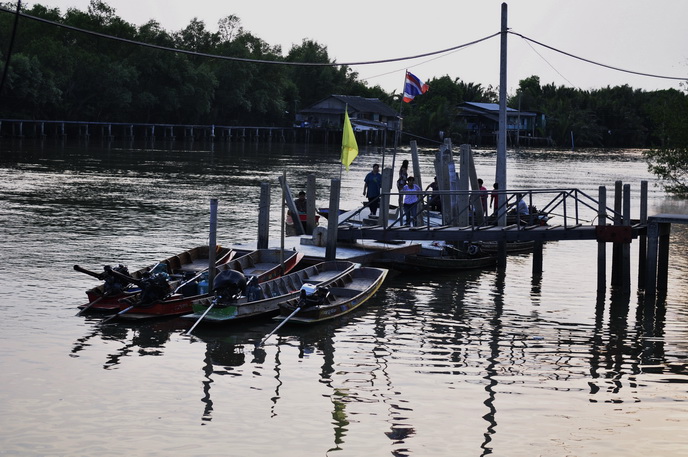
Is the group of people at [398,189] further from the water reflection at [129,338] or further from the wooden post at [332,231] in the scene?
the water reflection at [129,338]

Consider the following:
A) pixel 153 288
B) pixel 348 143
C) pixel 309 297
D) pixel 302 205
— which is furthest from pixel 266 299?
pixel 302 205

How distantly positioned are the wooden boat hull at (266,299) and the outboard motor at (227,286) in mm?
129

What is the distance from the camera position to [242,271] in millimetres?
22000

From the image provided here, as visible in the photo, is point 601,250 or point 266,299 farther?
point 601,250

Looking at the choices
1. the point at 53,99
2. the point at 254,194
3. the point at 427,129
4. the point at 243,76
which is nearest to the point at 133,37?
the point at 243,76

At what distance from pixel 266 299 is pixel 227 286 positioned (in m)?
0.93

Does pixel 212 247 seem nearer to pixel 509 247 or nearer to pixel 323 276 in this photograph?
pixel 323 276

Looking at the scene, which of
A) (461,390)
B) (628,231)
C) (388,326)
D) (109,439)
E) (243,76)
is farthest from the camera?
(243,76)

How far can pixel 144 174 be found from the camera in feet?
198

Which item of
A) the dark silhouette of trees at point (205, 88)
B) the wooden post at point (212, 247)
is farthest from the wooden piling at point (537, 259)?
the dark silhouette of trees at point (205, 88)

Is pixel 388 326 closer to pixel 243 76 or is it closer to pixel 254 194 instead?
pixel 254 194

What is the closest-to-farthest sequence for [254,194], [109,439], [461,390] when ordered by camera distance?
[109,439], [461,390], [254,194]

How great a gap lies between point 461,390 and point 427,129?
128244 mm

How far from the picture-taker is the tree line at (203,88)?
329 ft
